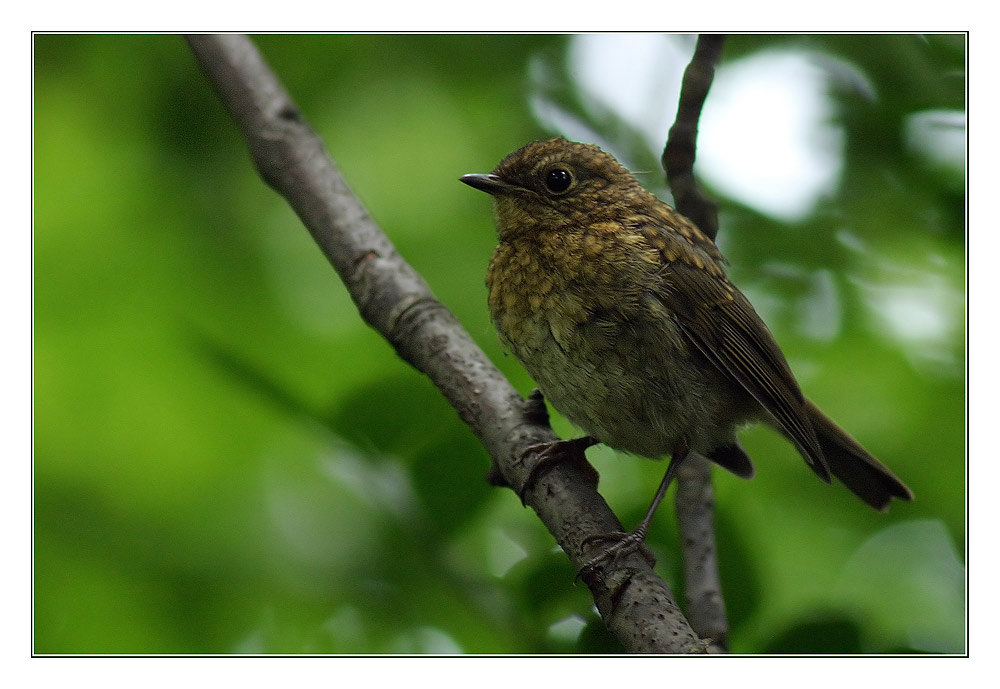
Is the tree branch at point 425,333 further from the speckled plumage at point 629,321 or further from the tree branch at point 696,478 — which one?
the tree branch at point 696,478

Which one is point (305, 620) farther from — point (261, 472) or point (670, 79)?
point (670, 79)

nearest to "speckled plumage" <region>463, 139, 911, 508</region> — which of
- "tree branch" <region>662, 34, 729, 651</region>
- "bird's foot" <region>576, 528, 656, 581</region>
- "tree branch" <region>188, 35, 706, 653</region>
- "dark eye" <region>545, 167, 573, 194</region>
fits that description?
"dark eye" <region>545, 167, 573, 194</region>

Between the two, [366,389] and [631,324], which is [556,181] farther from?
[366,389]

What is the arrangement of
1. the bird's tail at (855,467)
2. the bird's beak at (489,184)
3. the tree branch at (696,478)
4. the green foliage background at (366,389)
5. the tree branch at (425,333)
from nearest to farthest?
the tree branch at (425,333) < the tree branch at (696,478) < the green foliage background at (366,389) < the bird's beak at (489,184) < the bird's tail at (855,467)

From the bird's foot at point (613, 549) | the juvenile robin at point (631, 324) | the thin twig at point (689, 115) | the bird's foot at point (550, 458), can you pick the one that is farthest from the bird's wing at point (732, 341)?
the bird's foot at point (613, 549)

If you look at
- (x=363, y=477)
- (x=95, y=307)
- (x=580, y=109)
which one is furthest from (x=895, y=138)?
(x=95, y=307)

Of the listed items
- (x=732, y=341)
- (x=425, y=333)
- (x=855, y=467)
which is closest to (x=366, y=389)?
(x=425, y=333)

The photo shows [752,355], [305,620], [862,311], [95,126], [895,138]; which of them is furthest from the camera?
[95,126]
